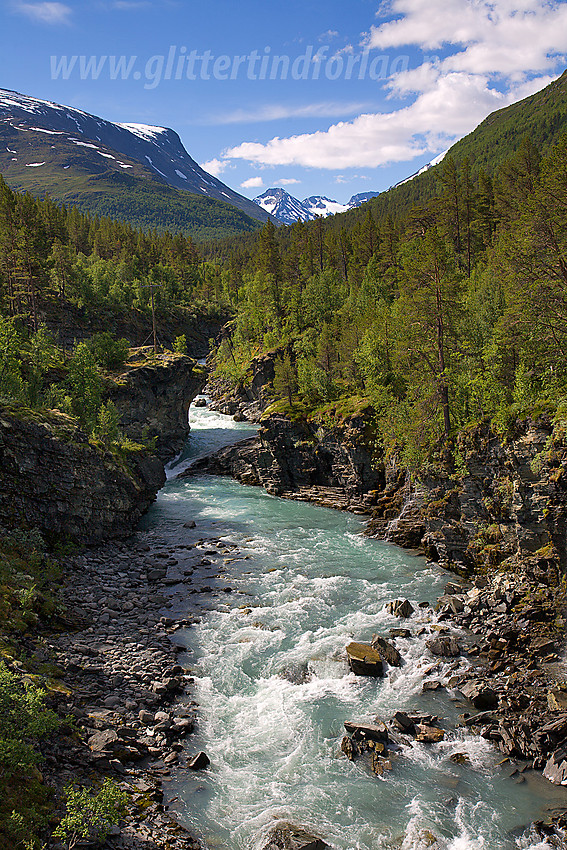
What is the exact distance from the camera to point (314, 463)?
50938 mm

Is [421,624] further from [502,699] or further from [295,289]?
[295,289]

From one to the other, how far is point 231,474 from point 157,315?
5321 cm

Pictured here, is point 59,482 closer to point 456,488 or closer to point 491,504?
point 456,488

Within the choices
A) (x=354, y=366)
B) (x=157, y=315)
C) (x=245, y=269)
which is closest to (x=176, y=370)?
(x=354, y=366)

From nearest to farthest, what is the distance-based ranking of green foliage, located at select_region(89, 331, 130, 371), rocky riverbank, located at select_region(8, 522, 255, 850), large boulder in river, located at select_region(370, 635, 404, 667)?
1. rocky riverbank, located at select_region(8, 522, 255, 850)
2. large boulder in river, located at select_region(370, 635, 404, 667)
3. green foliage, located at select_region(89, 331, 130, 371)

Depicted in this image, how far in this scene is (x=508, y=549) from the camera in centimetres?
2848

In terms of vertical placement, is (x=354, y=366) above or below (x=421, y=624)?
above

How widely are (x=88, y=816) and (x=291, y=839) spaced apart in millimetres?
5558

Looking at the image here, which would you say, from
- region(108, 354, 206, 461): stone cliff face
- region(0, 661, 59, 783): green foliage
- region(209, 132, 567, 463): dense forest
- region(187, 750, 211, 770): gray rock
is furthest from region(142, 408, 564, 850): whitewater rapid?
region(108, 354, 206, 461): stone cliff face

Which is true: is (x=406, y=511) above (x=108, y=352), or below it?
below

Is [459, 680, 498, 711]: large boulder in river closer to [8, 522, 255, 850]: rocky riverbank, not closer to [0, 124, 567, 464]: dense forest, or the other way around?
[8, 522, 255, 850]: rocky riverbank

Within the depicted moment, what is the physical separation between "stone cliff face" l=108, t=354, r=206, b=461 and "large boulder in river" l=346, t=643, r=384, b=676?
41.7 m

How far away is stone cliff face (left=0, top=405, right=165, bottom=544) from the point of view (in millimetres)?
31641

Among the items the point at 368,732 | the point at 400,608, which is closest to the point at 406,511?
the point at 400,608
